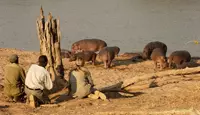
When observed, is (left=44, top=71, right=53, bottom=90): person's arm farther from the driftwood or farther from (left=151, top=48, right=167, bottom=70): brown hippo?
(left=151, top=48, right=167, bottom=70): brown hippo

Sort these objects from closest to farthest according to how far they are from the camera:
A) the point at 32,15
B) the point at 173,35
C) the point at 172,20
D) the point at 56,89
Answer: the point at 56,89, the point at 173,35, the point at 172,20, the point at 32,15

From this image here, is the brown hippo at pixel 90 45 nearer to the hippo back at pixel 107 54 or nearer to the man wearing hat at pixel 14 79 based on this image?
the hippo back at pixel 107 54

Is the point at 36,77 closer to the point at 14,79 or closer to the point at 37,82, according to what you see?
the point at 37,82

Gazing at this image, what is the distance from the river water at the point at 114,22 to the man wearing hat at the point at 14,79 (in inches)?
474

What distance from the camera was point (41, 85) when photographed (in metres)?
9.03

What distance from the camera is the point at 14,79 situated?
31.3 ft

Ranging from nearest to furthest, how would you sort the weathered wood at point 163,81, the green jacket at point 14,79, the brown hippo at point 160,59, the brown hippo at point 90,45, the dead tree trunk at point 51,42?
the green jacket at point 14,79, the weathered wood at point 163,81, the dead tree trunk at point 51,42, the brown hippo at point 160,59, the brown hippo at point 90,45

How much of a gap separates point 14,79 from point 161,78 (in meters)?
4.08

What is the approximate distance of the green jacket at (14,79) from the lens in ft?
31.2

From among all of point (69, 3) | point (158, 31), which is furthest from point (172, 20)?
point (69, 3)

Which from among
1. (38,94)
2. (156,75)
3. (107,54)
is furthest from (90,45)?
(38,94)

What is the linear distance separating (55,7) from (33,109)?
90.2 feet

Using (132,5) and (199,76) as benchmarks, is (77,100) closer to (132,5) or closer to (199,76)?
(199,76)

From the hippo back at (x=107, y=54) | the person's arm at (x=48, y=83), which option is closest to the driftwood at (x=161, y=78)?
the person's arm at (x=48, y=83)
